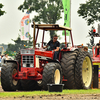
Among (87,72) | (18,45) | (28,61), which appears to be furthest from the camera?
(18,45)

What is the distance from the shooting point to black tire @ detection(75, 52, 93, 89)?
50.9 feet

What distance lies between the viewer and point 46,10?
6300 centimetres

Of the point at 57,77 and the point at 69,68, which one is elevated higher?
the point at 69,68

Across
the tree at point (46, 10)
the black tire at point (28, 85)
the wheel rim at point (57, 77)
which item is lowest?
the black tire at point (28, 85)

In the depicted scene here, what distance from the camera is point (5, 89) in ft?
49.4

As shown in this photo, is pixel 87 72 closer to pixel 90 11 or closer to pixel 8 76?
pixel 8 76

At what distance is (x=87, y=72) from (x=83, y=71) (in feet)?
0.75

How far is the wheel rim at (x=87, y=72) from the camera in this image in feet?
55.1

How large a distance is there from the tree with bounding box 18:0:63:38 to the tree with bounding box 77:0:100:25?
16.0 meters

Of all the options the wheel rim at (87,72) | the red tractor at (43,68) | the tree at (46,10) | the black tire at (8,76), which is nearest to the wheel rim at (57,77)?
the red tractor at (43,68)

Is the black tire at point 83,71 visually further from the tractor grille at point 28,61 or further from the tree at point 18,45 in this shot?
the tree at point 18,45

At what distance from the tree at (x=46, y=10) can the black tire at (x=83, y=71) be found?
44.3m

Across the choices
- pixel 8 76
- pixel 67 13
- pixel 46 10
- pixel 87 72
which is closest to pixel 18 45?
pixel 46 10

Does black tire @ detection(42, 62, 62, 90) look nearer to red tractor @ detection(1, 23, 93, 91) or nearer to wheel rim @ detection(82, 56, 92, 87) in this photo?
red tractor @ detection(1, 23, 93, 91)
